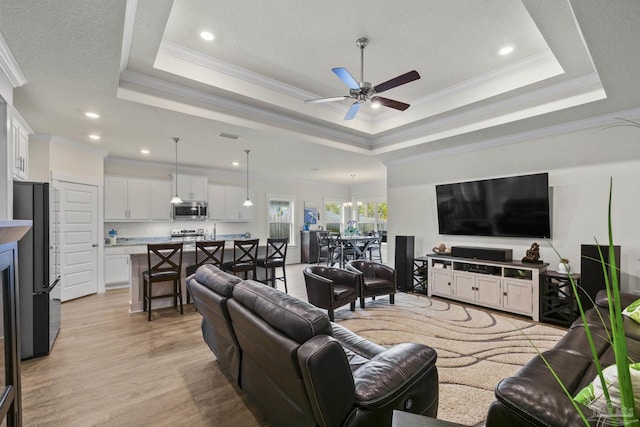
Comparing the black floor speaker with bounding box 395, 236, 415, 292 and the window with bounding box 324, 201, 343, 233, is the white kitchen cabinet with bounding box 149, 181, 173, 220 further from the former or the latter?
the black floor speaker with bounding box 395, 236, 415, 292

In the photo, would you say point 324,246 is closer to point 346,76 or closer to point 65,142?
point 65,142

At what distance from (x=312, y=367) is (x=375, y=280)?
340 centimetres

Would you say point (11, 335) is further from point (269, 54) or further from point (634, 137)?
point (634, 137)

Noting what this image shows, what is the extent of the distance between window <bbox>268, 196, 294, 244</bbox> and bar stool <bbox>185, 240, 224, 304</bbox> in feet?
13.8

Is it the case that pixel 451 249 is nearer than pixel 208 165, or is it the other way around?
pixel 451 249

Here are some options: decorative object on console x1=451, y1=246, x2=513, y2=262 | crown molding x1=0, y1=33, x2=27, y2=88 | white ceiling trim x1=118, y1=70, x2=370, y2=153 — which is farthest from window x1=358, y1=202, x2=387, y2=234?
crown molding x1=0, y1=33, x2=27, y2=88

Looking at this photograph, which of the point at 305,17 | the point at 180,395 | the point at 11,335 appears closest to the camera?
the point at 11,335

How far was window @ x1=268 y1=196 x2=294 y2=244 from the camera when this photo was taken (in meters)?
9.09

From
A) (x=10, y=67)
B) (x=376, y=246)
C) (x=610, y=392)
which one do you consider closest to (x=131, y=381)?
(x=10, y=67)

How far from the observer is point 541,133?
14.6 ft

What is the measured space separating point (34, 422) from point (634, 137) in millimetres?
6509

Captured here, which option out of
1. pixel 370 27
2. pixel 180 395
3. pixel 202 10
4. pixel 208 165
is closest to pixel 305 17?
pixel 370 27

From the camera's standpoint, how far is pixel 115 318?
4.16 meters

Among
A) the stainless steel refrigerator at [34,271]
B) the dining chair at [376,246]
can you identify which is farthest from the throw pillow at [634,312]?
the dining chair at [376,246]
